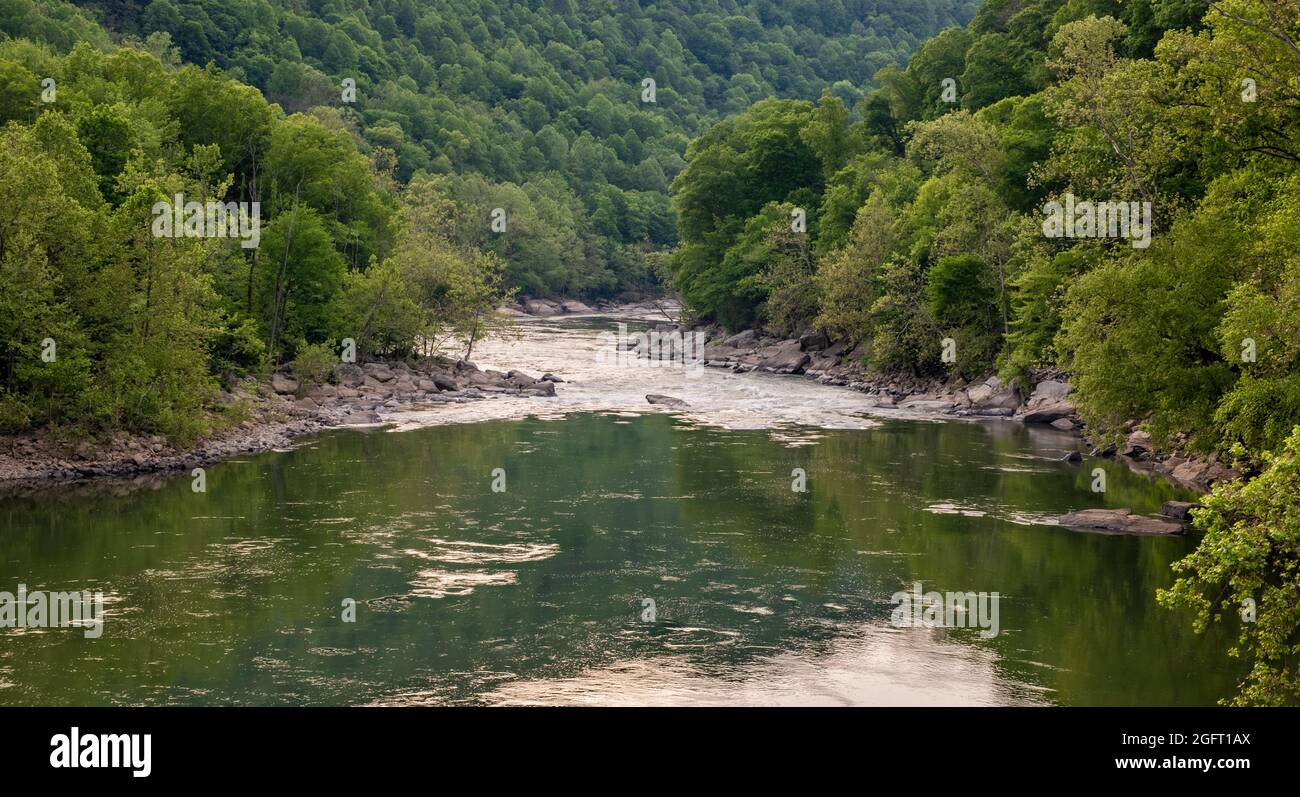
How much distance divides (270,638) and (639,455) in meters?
24.4

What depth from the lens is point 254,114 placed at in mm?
71188

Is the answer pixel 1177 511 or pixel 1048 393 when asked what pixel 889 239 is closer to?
pixel 1048 393

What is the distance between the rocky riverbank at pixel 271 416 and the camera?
42.8 meters

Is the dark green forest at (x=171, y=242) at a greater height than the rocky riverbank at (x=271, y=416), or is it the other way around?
the dark green forest at (x=171, y=242)

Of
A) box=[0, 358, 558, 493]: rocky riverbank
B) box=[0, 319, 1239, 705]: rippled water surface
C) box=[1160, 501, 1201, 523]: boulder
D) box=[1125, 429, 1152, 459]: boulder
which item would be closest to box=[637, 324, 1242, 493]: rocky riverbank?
box=[1125, 429, 1152, 459]: boulder

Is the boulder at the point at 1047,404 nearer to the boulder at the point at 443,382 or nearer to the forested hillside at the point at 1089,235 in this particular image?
the forested hillside at the point at 1089,235

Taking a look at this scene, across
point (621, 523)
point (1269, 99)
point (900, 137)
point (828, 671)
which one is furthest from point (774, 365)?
point (828, 671)

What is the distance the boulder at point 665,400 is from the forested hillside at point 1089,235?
1271 centimetres

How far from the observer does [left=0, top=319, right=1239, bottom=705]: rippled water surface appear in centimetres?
2403

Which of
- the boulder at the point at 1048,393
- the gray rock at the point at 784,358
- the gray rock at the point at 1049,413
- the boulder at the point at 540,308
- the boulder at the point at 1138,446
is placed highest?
the boulder at the point at 540,308

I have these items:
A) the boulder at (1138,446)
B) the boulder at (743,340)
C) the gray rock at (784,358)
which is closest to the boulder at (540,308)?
the boulder at (743,340)

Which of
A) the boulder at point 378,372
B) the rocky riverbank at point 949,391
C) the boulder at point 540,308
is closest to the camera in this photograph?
the rocky riverbank at point 949,391

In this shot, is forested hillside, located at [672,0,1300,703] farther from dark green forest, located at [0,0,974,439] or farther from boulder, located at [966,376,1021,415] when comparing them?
dark green forest, located at [0,0,974,439]
